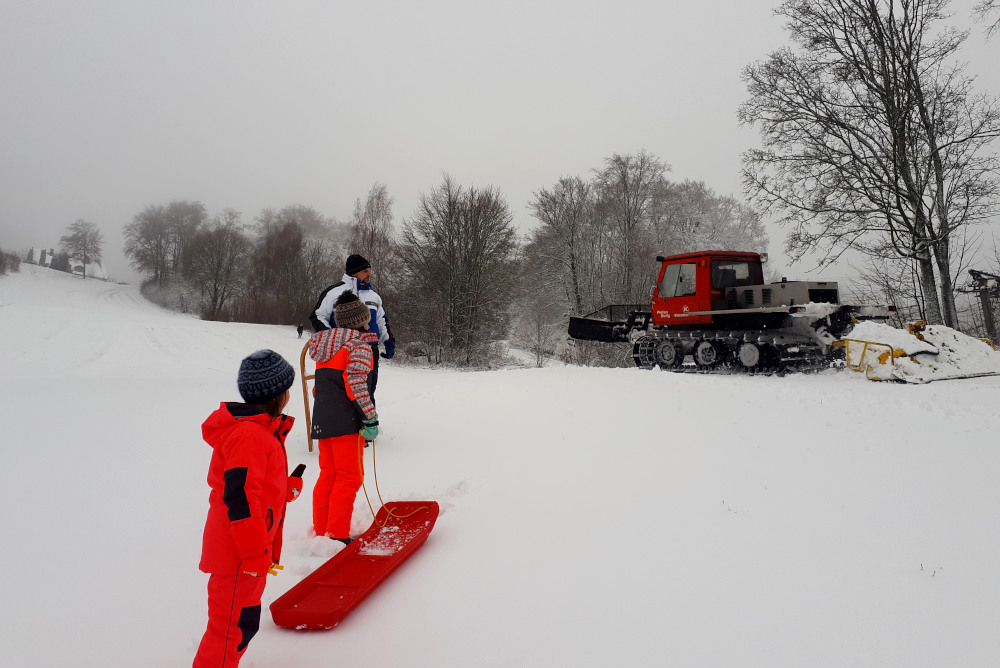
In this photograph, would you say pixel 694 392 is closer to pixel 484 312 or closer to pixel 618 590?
pixel 618 590

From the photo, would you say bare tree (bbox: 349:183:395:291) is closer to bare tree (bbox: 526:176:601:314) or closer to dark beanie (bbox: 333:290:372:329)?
bare tree (bbox: 526:176:601:314)

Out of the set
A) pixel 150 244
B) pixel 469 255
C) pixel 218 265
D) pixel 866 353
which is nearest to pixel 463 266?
pixel 469 255

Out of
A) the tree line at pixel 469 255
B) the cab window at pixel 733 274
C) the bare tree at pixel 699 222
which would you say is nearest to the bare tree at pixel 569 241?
the tree line at pixel 469 255

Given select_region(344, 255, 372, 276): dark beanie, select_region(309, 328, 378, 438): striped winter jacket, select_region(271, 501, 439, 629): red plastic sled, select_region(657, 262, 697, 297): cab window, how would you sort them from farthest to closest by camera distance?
select_region(657, 262, 697, 297): cab window, select_region(344, 255, 372, 276): dark beanie, select_region(309, 328, 378, 438): striped winter jacket, select_region(271, 501, 439, 629): red plastic sled

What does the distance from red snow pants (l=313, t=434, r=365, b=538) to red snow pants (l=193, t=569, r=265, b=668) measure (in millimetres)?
1228

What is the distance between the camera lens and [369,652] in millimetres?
2064

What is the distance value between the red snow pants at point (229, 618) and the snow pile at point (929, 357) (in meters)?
9.87

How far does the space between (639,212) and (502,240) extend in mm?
10607

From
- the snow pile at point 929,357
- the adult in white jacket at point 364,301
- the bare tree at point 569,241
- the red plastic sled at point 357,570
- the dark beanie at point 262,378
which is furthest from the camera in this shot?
the bare tree at point 569,241

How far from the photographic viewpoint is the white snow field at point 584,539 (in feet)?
6.80

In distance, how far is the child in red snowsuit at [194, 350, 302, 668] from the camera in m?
1.86

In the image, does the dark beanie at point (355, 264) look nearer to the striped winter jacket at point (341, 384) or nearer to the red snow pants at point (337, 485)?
the striped winter jacket at point (341, 384)

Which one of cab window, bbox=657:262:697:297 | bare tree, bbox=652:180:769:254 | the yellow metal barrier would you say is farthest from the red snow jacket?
bare tree, bbox=652:180:769:254

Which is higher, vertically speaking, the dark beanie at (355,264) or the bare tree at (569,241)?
the bare tree at (569,241)
